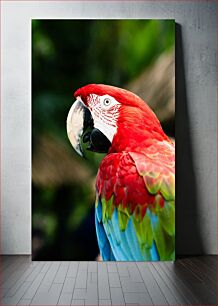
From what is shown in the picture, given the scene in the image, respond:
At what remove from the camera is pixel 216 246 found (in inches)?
213

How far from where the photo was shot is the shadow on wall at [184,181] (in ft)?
17.6

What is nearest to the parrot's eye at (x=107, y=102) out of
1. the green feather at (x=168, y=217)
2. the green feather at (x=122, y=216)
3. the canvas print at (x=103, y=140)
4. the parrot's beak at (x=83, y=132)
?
the canvas print at (x=103, y=140)

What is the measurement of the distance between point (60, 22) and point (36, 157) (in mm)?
1229

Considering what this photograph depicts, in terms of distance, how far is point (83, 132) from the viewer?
5.11m

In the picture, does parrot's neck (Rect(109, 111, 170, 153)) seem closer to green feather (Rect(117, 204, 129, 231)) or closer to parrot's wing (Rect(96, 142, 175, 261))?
parrot's wing (Rect(96, 142, 175, 261))

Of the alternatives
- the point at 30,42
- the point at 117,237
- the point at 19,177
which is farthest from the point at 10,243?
the point at 30,42

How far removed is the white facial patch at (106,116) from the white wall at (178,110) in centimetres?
63

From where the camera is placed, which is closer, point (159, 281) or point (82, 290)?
point (82, 290)

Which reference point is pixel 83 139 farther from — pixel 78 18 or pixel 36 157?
pixel 78 18

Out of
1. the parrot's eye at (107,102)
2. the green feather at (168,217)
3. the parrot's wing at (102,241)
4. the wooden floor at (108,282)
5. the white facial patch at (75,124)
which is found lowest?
the wooden floor at (108,282)

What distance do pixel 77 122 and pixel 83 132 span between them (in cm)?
11

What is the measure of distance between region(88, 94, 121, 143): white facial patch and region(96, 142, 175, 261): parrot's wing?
0.22m

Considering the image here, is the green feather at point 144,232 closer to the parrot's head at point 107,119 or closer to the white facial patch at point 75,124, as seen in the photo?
the parrot's head at point 107,119

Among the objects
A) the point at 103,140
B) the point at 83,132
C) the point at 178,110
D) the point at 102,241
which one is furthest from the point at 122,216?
the point at 178,110
